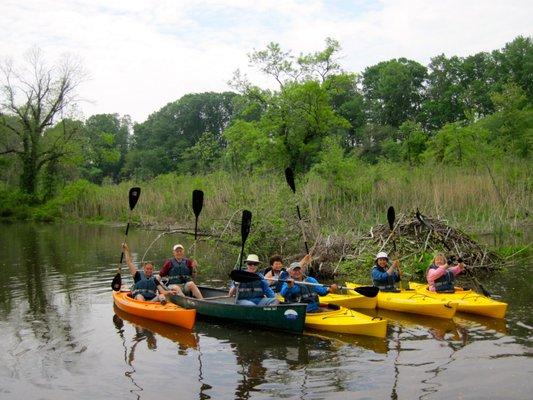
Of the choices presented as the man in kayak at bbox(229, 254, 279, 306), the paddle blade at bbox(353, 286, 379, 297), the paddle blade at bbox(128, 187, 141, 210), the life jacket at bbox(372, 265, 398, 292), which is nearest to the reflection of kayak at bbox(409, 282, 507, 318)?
the life jacket at bbox(372, 265, 398, 292)

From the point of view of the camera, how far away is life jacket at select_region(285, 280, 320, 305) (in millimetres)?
10211

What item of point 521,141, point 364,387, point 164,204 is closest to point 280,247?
point 364,387

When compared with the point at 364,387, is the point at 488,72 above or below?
above

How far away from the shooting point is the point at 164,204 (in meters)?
27.8

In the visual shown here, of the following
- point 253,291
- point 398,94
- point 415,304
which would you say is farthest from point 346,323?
point 398,94

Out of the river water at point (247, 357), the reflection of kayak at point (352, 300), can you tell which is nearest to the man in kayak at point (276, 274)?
the reflection of kayak at point (352, 300)

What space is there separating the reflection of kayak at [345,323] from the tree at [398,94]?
4610 cm

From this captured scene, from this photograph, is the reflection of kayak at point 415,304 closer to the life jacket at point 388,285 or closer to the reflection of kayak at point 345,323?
the life jacket at point 388,285

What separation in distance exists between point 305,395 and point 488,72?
161 feet

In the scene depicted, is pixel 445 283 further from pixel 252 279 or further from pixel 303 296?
pixel 252 279

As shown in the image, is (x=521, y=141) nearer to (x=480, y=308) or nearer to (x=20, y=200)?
(x=480, y=308)

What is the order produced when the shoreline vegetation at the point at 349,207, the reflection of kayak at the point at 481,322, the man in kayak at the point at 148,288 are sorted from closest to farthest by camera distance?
1. the reflection of kayak at the point at 481,322
2. the man in kayak at the point at 148,288
3. the shoreline vegetation at the point at 349,207

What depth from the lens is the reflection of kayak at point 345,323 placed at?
9367mm

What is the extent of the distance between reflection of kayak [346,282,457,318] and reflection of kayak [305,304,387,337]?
1551mm
